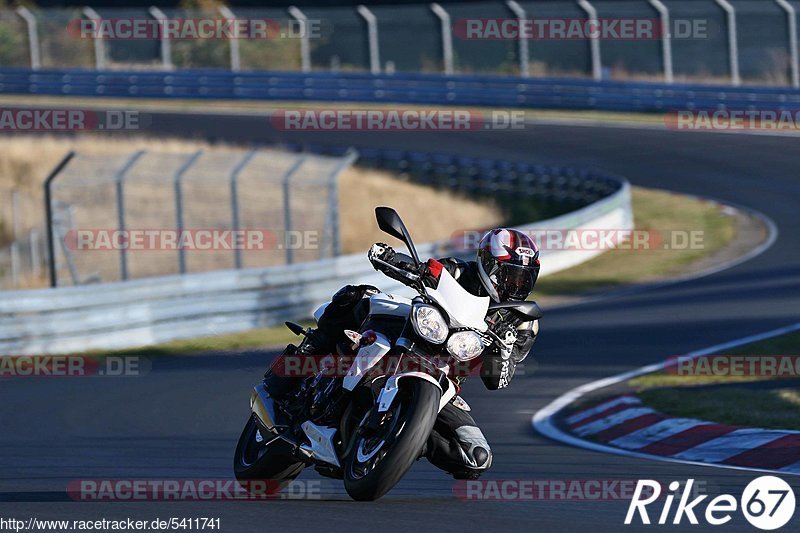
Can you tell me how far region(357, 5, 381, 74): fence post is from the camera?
38.8 meters

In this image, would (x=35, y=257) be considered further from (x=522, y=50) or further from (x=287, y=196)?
(x=522, y=50)

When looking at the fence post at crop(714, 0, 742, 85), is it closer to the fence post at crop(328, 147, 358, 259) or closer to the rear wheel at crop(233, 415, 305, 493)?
the fence post at crop(328, 147, 358, 259)

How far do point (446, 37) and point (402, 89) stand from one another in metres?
2.68

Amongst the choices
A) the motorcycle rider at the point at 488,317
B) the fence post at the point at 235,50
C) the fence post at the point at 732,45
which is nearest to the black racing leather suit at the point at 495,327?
the motorcycle rider at the point at 488,317

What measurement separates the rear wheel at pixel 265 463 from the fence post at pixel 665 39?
2801cm

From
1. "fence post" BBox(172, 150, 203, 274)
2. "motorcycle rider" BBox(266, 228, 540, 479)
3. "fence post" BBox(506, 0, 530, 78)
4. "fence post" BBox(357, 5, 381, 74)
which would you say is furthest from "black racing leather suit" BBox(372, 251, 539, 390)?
"fence post" BBox(357, 5, 381, 74)

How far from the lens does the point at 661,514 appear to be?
22.5 feet

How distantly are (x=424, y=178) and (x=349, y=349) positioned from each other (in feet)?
71.3

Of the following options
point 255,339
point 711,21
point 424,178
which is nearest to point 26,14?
point 424,178

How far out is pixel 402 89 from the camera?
3631 cm

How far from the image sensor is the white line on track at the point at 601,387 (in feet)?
30.0

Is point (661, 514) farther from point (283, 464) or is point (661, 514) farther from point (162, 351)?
point (162, 351)

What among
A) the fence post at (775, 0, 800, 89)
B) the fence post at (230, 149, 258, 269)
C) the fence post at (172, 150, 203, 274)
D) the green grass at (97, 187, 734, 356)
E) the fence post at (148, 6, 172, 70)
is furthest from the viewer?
the fence post at (148, 6, 172, 70)

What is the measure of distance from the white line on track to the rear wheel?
2579 millimetres
